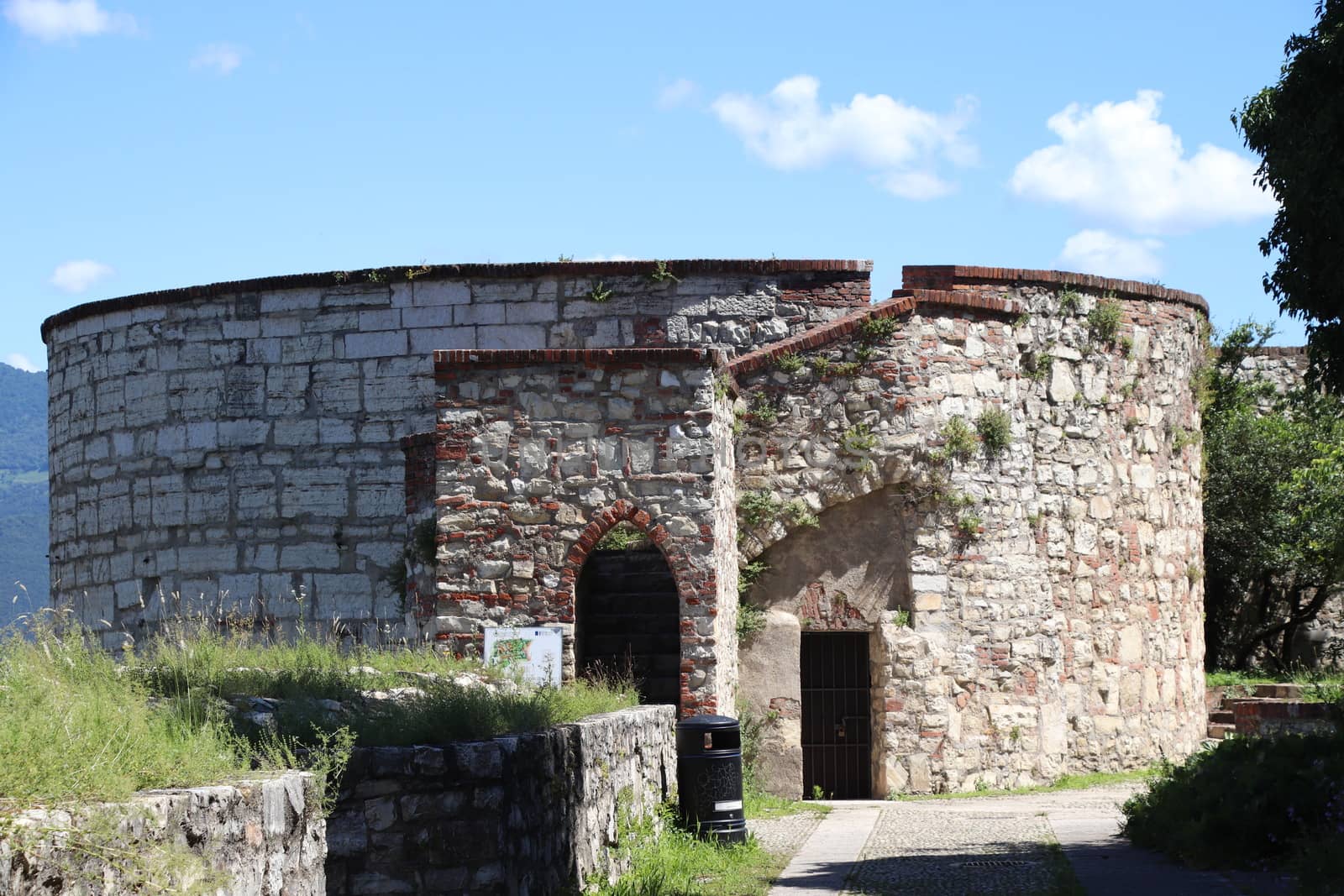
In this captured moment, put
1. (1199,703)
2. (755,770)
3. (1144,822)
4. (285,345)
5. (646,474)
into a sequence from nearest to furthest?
(1144,822)
(646,474)
(755,770)
(285,345)
(1199,703)

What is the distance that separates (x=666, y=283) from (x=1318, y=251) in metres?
8.71

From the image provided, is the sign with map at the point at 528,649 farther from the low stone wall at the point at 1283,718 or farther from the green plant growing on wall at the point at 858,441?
the low stone wall at the point at 1283,718

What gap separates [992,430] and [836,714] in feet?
11.6

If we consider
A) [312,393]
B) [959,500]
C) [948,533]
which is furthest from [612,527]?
[312,393]

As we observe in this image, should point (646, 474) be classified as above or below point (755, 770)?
above

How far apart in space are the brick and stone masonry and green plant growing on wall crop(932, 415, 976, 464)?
77 mm

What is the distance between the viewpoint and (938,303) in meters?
16.7

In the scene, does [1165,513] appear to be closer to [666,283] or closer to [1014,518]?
[1014,518]

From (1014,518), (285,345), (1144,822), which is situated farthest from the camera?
(285,345)

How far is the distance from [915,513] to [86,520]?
1088 centimetres

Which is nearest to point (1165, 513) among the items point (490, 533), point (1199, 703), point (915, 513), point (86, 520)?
point (1199, 703)

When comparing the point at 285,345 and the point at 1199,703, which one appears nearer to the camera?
the point at 285,345

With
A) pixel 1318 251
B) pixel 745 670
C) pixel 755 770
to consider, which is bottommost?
pixel 755 770

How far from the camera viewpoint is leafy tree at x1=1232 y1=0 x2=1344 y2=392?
404 inches
